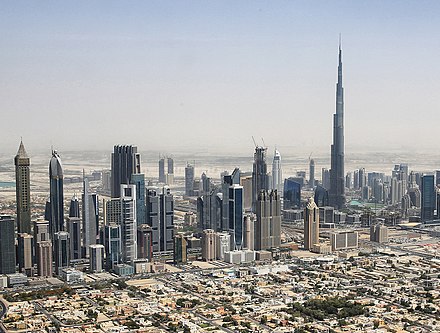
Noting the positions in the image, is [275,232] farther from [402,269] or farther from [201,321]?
[201,321]

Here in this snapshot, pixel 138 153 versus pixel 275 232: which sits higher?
pixel 138 153

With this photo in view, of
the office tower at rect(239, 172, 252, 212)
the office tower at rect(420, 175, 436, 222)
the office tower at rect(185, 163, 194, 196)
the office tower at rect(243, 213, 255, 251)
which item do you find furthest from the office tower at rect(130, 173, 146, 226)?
the office tower at rect(420, 175, 436, 222)

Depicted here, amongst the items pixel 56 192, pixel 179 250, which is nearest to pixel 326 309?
pixel 179 250

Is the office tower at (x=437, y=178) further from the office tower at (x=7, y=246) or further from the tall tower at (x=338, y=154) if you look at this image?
the office tower at (x=7, y=246)

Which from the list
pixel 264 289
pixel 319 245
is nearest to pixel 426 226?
pixel 319 245

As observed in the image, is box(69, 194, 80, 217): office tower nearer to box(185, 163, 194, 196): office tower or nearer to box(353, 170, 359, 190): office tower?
box(185, 163, 194, 196): office tower

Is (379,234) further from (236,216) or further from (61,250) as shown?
(61,250)
